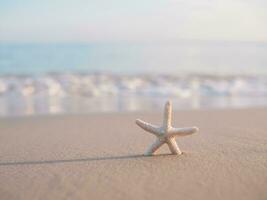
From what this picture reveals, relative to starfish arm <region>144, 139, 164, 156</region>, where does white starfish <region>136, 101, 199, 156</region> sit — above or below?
above

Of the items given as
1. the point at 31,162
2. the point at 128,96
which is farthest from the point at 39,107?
the point at 31,162

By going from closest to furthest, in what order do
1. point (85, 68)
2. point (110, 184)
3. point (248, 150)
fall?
1. point (110, 184)
2. point (248, 150)
3. point (85, 68)

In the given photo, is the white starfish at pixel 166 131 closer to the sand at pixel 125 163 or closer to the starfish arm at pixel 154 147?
the starfish arm at pixel 154 147

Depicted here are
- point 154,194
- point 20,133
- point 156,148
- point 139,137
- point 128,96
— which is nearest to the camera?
point 154,194

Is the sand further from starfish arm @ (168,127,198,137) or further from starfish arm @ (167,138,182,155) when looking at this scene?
starfish arm @ (168,127,198,137)

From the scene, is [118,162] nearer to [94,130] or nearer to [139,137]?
[139,137]

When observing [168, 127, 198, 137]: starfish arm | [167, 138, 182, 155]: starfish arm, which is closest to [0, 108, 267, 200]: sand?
[167, 138, 182, 155]: starfish arm

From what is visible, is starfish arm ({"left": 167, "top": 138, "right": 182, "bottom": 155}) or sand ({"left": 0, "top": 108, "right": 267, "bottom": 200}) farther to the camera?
starfish arm ({"left": 167, "top": 138, "right": 182, "bottom": 155})

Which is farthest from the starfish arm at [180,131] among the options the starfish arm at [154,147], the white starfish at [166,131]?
the starfish arm at [154,147]

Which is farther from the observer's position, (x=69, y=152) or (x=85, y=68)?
(x=85, y=68)
